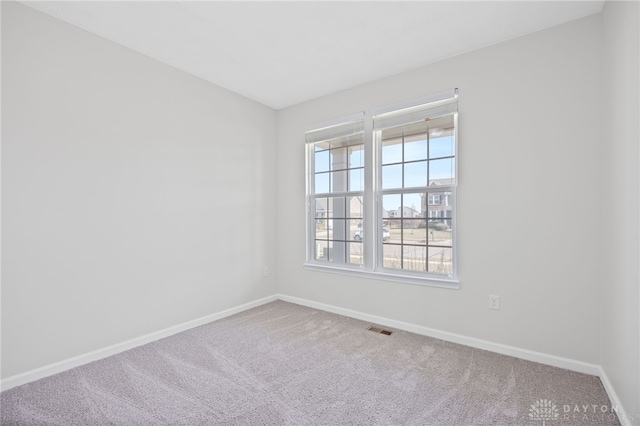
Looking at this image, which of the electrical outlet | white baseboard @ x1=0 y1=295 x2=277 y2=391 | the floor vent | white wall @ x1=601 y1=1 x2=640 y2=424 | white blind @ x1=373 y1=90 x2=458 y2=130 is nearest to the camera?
white wall @ x1=601 y1=1 x2=640 y2=424

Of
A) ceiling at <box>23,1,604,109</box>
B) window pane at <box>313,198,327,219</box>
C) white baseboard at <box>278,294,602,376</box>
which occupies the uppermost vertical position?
ceiling at <box>23,1,604,109</box>

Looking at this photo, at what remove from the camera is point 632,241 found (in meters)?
1.54

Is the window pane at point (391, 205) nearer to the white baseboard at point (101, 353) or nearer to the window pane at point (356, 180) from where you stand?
the window pane at point (356, 180)

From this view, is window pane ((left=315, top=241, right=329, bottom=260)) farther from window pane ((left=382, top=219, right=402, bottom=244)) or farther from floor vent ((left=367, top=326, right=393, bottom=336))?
floor vent ((left=367, top=326, right=393, bottom=336))

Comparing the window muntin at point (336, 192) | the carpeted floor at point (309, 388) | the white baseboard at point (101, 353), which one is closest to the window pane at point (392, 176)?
the window muntin at point (336, 192)

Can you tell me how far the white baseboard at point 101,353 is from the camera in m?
1.99

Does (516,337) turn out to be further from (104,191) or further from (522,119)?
(104,191)

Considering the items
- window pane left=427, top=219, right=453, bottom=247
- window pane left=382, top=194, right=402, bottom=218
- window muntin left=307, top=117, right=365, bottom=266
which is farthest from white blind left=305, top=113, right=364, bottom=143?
window pane left=427, top=219, right=453, bottom=247

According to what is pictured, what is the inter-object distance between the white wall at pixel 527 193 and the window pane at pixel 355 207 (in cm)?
93

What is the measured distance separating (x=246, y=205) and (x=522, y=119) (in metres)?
2.94

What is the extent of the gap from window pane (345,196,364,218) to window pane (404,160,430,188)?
583 millimetres

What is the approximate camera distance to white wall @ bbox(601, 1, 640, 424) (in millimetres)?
1503

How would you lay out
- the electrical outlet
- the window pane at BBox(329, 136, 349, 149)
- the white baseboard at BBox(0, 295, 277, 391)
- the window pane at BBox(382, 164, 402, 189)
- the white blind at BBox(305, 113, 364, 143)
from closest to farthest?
the white baseboard at BBox(0, 295, 277, 391) < the electrical outlet < the window pane at BBox(382, 164, 402, 189) < the white blind at BBox(305, 113, 364, 143) < the window pane at BBox(329, 136, 349, 149)

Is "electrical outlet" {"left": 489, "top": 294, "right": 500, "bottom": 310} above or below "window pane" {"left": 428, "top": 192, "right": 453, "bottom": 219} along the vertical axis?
below
